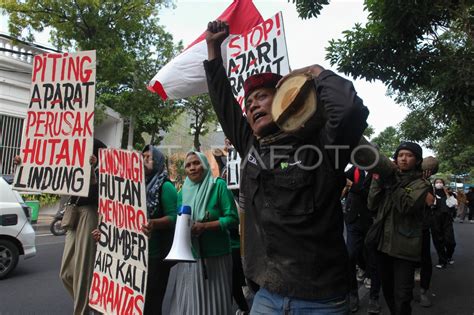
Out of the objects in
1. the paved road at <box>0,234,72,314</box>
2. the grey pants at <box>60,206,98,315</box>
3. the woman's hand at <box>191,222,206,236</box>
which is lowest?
the paved road at <box>0,234,72,314</box>

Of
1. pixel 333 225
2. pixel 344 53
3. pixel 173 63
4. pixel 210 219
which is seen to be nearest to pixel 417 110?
pixel 344 53

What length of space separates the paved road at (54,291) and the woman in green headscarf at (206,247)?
5.53ft

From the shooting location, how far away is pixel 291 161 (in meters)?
1.80

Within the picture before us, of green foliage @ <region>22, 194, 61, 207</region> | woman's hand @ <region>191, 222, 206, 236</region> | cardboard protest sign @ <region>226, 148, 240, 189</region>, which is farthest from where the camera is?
green foliage @ <region>22, 194, 61, 207</region>

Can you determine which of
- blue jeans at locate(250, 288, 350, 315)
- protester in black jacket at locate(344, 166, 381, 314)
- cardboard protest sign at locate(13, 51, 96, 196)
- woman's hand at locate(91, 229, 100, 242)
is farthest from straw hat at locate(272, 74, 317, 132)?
protester in black jacket at locate(344, 166, 381, 314)

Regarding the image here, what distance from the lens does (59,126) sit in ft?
11.4

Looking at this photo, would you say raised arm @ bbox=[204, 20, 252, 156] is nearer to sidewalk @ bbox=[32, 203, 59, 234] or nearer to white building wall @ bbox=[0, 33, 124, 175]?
sidewalk @ bbox=[32, 203, 59, 234]

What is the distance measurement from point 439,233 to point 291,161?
635cm

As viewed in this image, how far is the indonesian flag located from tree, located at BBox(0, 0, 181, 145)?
8893 mm

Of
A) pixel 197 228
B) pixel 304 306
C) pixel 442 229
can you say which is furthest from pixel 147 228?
pixel 442 229

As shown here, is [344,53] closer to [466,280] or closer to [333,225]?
[466,280]

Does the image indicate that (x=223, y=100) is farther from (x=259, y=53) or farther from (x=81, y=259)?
(x=81, y=259)

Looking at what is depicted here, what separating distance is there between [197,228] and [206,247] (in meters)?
0.29

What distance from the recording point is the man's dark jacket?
5.55 ft
